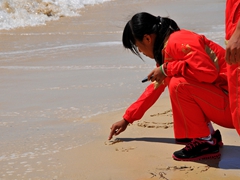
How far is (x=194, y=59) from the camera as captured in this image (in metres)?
2.92

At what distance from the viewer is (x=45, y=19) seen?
38.7 ft

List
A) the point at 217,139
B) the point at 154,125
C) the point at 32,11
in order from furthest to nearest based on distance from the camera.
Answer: the point at 32,11 < the point at 154,125 < the point at 217,139

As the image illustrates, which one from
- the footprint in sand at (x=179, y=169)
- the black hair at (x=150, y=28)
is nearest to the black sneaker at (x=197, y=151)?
the footprint in sand at (x=179, y=169)

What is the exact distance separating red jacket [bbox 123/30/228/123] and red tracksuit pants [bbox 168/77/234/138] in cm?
5

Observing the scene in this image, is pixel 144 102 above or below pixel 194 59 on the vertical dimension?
below

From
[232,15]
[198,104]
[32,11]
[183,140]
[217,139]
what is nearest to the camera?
[232,15]

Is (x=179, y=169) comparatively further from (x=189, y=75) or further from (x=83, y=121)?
(x=83, y=121)

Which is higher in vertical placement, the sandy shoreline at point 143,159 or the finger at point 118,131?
the finger at point 118,131

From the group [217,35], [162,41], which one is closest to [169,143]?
[162,41]

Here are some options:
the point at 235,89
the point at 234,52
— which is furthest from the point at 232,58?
the point at 235,89

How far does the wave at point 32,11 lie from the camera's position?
1104cm

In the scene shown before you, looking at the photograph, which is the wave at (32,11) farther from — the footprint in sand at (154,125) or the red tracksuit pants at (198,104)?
the red tracksuit pants at (198,104)

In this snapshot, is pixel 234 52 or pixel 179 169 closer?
pixel 234 52

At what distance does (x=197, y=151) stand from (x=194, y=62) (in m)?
0.56
